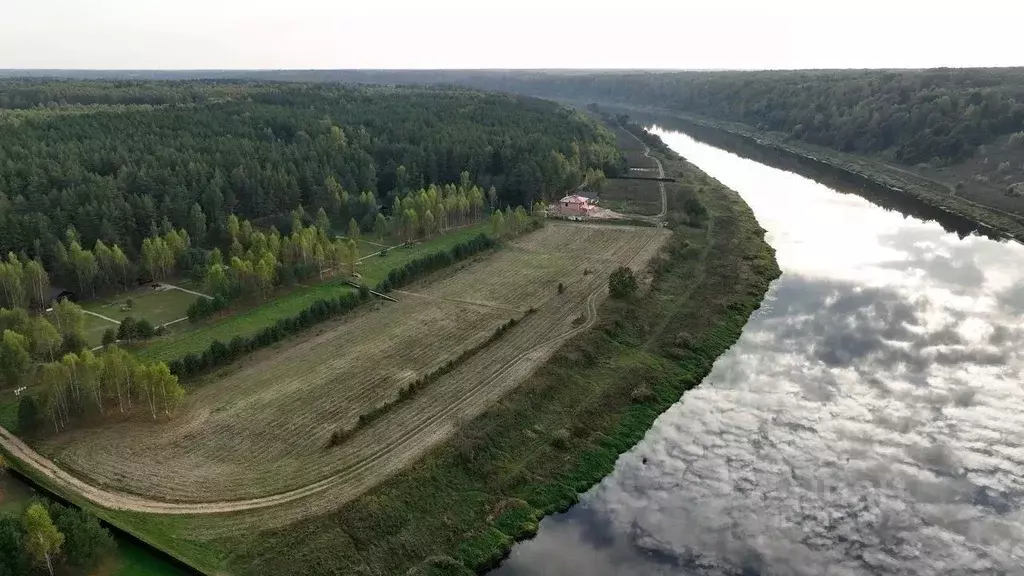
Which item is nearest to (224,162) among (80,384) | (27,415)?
(80,384)

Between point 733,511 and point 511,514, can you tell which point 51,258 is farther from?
point 733,511

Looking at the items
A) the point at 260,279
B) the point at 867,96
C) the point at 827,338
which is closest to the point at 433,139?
the point at 260,279

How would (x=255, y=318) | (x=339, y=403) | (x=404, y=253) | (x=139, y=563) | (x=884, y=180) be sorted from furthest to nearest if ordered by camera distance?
1. (x=884, y=180)
2. (x=404, y=253)
3. (x=255, y=318)
4. (x=339, y=403)
5. (x=139, y=563)

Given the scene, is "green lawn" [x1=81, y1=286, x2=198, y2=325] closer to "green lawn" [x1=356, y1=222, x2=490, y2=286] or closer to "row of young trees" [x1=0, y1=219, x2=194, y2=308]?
"row of young trees" [x1=0, y1=219, x2=194, y2=308]

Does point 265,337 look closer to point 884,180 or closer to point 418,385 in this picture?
point 418,385

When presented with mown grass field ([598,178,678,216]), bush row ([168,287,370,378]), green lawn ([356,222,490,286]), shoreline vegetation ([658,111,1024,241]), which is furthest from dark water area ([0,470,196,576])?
shoreline vegetation ([658,111,1024,241])

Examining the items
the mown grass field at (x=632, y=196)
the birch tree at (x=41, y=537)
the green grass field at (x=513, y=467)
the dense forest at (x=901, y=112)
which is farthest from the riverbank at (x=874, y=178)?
the birch tree at (x=41, y=537)

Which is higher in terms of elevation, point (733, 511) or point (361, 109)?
point (361, 109)
